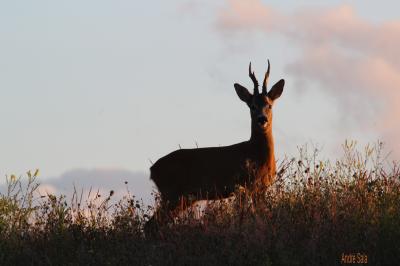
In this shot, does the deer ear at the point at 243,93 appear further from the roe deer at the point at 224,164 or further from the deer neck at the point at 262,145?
the deer neck at the point at 262,145

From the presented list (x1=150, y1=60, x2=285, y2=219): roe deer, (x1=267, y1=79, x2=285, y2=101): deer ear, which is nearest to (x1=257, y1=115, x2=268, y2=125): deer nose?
(x1=150, y1=60, x2=285, y2=219): roe deer

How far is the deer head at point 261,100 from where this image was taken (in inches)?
548

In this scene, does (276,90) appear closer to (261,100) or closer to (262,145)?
(261,100)

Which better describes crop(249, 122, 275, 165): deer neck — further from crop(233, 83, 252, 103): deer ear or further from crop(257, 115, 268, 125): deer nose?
crop(233, 83, 252, 103): deer ear

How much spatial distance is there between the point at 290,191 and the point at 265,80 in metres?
2.72

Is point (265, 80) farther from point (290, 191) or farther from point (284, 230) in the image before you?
point (284, 230)

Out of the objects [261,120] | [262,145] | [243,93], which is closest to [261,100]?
[261,120]

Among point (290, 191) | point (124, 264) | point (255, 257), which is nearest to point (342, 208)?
point (290, 191)

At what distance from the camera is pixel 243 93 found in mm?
14414

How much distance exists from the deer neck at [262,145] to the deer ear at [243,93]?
45cm

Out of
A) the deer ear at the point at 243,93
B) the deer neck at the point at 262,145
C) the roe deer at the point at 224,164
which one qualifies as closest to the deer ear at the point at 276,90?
the roe deer at the point at 224,164

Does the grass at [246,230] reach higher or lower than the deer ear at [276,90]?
lower

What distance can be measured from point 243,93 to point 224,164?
1.35 m

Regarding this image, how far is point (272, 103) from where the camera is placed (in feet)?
46.8
